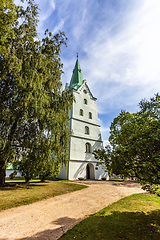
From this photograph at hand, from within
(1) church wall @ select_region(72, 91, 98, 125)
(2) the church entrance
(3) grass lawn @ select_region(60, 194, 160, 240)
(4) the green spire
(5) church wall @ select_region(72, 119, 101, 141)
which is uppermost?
(4) the green spire

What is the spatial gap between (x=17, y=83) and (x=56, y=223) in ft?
28.2

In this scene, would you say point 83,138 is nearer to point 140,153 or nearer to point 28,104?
point 28,104

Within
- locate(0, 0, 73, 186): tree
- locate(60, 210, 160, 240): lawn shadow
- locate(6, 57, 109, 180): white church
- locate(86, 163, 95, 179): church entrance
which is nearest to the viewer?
locate(60, 210, 160, 240): lawn shadow

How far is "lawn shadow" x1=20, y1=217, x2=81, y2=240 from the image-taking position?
383 centimetres

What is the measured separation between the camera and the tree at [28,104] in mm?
8555

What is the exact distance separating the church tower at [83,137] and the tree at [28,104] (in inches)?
279

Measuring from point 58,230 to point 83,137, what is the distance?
18.9 m

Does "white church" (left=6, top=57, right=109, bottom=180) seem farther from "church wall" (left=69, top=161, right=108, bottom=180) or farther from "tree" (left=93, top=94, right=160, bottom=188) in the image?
"tree" (left=93, top=94, right=160, bottom=188)

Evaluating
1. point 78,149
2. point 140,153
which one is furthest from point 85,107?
point 140,153

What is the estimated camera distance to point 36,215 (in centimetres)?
545

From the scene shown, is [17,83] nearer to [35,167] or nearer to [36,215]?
[35,167]

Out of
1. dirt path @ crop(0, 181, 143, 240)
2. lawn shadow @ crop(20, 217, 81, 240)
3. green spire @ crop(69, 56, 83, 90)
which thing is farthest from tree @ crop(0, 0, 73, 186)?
green spire @ crop(69, 56, 83, 90)

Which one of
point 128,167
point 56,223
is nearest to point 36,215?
point 56,223

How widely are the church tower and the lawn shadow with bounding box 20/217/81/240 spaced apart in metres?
13.2
